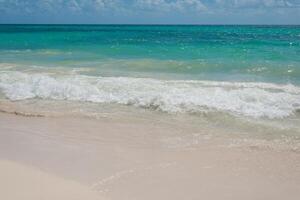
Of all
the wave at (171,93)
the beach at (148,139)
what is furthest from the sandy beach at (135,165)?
the wave at (171,93)

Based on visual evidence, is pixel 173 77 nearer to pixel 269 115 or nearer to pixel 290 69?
pixel 290 69

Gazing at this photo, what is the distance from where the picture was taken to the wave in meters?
8.33

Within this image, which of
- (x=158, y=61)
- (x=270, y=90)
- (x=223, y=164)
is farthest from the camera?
(x=158, y=61)

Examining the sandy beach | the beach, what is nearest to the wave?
the beach

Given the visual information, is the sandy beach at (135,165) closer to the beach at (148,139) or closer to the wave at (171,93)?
the beach at (148,139)

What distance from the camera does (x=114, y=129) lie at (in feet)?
22.7

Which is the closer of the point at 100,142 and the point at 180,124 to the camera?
the point at 100,142

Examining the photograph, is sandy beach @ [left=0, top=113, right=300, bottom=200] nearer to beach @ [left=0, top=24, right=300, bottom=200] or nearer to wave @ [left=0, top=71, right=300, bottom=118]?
beach @ [left=0, top=24, right=300, bottom=200]

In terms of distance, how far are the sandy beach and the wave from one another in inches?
68.1

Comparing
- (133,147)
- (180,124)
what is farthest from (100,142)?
(180,124)

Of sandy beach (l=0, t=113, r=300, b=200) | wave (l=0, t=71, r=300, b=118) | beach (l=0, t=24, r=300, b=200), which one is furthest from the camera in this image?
wave (l=0, t=71, r=300, b=118)

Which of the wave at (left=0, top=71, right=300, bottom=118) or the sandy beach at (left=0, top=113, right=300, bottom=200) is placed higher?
the wave at (left=0, top=71, right=300, bottom=118)

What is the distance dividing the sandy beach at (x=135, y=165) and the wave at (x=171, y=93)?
1731mm

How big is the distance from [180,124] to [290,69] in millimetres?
8697
